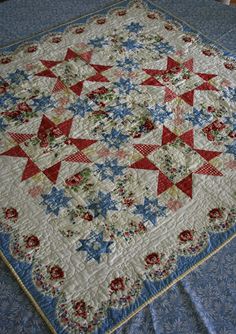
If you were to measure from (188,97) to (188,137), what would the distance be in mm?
239

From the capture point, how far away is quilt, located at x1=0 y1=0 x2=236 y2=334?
126 centimetres

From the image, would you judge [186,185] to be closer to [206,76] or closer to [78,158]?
[78,158]

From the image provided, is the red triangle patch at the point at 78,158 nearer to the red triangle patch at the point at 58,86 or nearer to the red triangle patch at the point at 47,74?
the red triangle patch at the point at 58,86

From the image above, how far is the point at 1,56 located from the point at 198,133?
1.02 m

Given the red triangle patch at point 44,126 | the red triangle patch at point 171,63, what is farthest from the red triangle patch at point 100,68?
the red triangle patch at point 44,126

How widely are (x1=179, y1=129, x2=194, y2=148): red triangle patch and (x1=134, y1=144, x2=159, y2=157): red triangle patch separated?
11 cm

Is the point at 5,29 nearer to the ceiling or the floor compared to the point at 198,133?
nearer to the ceiling

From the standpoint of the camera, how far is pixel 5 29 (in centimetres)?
216

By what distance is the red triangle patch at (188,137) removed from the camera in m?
1.61

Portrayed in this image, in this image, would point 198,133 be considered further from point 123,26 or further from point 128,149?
point 123,26

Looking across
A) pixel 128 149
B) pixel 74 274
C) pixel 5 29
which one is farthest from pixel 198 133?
pixel 5 29

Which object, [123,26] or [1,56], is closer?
[1,56]

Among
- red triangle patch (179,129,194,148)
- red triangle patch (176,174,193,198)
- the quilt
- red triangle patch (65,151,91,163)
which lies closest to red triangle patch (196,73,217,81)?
the quilt

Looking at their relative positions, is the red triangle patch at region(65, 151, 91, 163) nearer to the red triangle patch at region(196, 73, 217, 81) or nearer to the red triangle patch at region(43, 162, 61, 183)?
the red triangle patch at region(43, 162, 61, 183)
